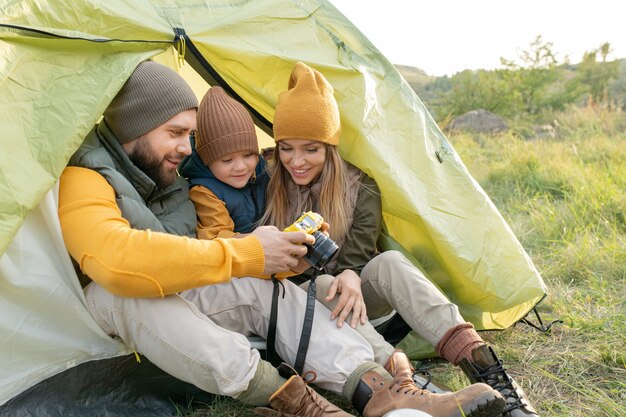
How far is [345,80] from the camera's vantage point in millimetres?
2447

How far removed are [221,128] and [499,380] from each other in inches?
50.0

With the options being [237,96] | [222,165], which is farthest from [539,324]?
[237,96]

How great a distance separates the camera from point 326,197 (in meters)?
2.31

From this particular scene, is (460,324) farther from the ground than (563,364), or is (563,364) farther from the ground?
(460,324)

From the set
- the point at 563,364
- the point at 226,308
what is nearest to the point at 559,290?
the point at 563,364

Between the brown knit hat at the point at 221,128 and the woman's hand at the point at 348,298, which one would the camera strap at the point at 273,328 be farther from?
the brown knit hat at the point at 221,128

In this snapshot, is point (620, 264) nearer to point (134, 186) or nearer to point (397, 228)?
point (397, 228)

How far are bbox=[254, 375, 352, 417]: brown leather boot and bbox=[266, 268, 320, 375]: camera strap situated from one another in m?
0.12

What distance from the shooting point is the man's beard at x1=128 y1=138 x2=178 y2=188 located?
2072mm

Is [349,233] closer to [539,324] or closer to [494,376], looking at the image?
[494,376]

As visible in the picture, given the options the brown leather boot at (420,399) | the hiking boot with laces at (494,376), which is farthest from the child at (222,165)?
the hiking boot with laces at (494,376)

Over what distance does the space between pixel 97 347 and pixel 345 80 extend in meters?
1.31

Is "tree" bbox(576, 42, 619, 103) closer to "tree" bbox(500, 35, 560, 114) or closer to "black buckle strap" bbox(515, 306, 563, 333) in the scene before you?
"tree" bbox(500, 35, 560, 114)

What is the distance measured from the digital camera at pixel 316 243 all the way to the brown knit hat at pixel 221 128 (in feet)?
1.83
